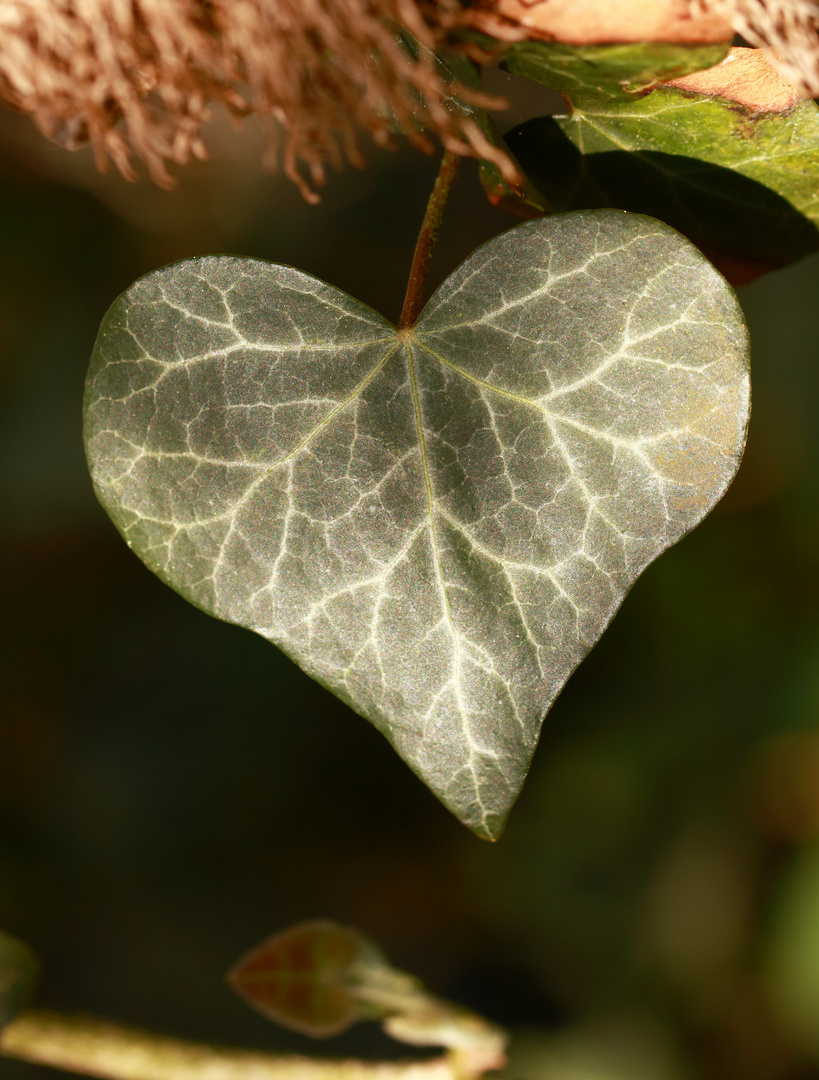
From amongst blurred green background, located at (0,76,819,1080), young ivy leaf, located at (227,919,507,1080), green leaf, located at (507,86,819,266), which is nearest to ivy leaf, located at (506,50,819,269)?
green leaf, located at (507,86,819,266)

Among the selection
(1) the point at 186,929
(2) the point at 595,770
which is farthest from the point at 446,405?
(1) the point at 186,929

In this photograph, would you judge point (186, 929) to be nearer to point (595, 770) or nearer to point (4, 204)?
point (595, 770)

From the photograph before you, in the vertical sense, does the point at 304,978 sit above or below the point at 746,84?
below

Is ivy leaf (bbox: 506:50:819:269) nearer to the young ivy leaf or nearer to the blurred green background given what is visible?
the young ivy leaf

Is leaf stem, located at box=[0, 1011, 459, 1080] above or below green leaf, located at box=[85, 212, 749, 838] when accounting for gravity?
below

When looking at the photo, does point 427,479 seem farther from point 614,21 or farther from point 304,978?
point 304,978

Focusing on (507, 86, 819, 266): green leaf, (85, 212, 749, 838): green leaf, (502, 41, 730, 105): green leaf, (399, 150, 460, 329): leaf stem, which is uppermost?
(507, 86, 819, 266): green leaf

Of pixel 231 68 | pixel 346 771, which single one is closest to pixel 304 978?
pixel 231 68
